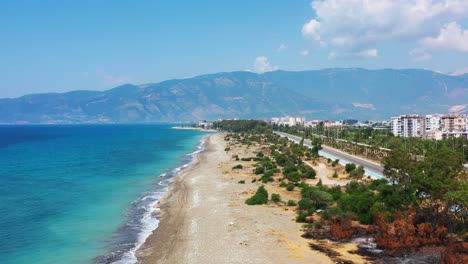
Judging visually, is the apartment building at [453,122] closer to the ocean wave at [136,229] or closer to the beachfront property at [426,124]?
the beachfront property at [426,124]

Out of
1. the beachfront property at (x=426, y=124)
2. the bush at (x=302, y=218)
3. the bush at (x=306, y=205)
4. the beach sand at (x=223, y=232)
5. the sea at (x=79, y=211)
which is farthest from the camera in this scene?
the beachfront property at (x=426, y=124)

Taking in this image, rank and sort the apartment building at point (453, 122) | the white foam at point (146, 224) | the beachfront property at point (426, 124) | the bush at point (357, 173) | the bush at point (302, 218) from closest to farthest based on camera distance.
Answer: the white foam at point (146, 224) < the bush at point (302, 218) < the bush at point (357, 173) < the apartment building at point (453, 122) < the beachfront property at point (426, 124)

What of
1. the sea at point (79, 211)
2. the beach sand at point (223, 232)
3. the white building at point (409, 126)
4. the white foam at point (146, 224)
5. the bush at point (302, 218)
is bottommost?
the sea at point (79, 211)

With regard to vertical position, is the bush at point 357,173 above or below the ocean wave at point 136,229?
above

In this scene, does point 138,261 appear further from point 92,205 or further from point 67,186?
point 67,186

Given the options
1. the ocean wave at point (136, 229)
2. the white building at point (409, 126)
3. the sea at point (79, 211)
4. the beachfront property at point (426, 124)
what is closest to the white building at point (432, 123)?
the beachfront property at point (426, 124)

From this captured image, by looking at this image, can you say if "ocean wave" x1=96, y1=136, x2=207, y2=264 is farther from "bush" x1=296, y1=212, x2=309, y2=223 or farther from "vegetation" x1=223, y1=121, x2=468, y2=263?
"vegetation" x1=223, y1=121, x2=468, y2=263
